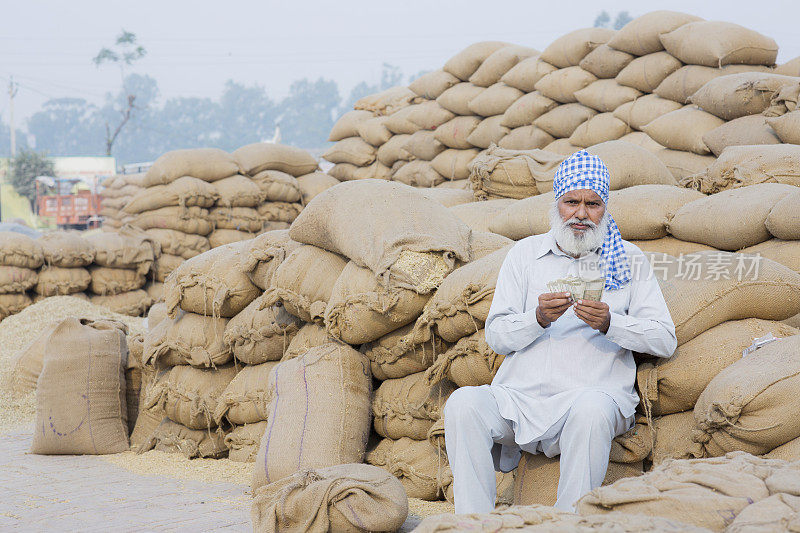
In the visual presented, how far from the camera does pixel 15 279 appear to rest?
24.8 feet

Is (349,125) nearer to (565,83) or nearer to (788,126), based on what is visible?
(565,83)

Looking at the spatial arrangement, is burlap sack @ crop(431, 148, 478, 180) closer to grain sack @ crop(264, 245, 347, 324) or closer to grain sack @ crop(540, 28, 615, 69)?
grain sack @ crop(540, 28, 615, 69)

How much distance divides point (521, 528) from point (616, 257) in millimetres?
1430

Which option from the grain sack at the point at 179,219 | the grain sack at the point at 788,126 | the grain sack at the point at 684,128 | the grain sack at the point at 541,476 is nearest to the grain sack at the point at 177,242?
the grain sack at the point at 179,219

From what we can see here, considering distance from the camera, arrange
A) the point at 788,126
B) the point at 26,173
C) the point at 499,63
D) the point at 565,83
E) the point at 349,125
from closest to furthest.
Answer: the point at 788,126 → the point at 565,83 → the point at 499,63 → the point at 349,125 → the point at 26,173

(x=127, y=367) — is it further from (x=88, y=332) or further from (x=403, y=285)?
(x=403, y=285)

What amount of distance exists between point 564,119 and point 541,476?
4.65 metres

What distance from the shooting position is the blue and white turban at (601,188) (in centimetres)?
276

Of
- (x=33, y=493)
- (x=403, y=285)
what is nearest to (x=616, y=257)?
(x=403, y=285)

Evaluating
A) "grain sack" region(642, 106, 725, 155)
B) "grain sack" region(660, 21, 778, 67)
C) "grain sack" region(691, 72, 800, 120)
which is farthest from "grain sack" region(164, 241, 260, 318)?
"grain sack" region(660, 21, 778, 67)

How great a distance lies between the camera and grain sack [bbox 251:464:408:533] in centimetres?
260

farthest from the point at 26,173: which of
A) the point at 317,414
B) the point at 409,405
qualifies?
the point at 409,405

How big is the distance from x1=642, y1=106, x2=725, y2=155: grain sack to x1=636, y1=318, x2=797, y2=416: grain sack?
9.14 feet

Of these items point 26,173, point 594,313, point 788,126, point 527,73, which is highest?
point 527,73
